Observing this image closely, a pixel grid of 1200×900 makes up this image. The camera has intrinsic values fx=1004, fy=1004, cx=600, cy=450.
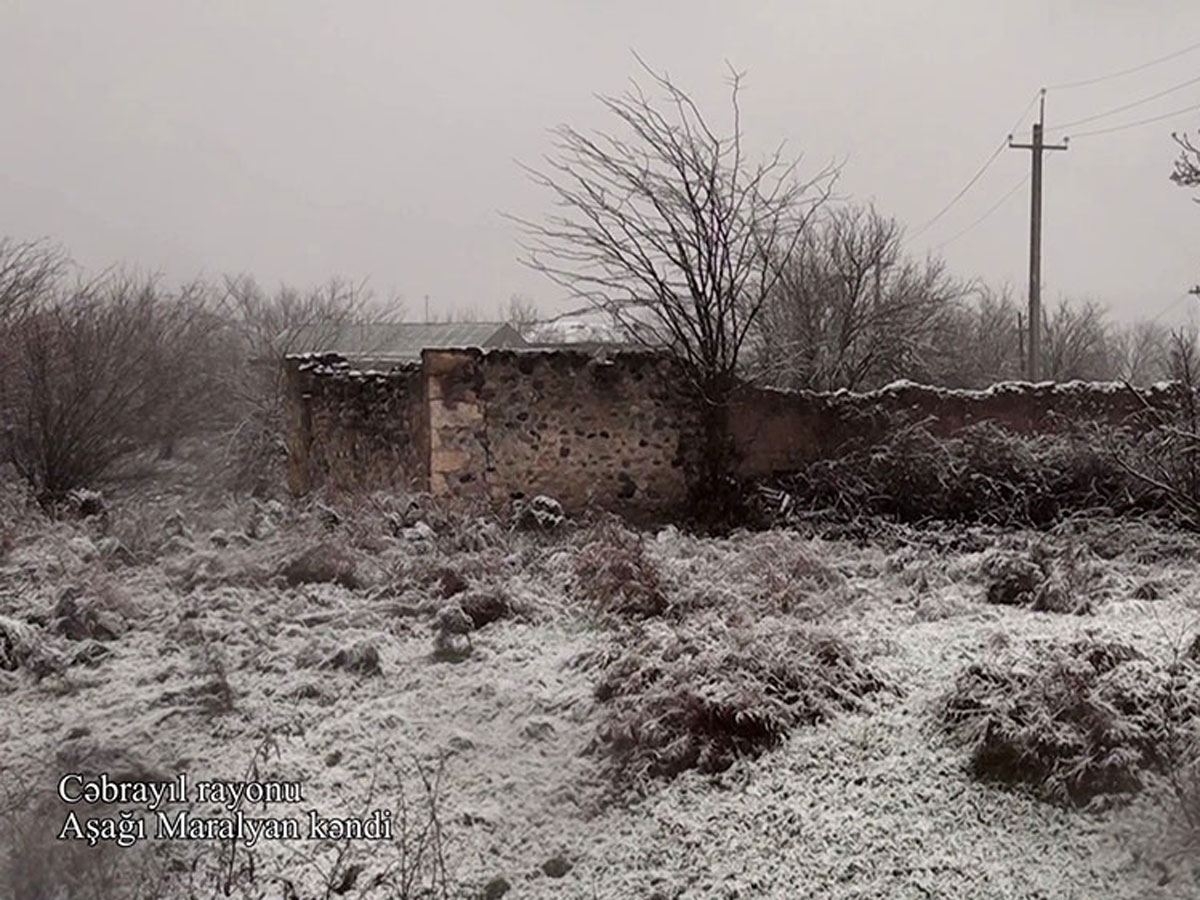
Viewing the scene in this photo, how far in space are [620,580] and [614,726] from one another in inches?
74.9

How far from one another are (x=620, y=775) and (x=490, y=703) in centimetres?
88

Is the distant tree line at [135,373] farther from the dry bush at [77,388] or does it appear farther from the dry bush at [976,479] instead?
the dry bush at [976,479]

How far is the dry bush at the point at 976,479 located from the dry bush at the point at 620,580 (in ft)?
12.2

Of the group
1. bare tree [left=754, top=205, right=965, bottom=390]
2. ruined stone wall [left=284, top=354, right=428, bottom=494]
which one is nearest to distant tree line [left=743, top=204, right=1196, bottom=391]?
bare tree [left=754, top=205, right=965, bottom=390]

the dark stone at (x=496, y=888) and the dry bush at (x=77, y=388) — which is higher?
the dry bush at (x=77, y=388)

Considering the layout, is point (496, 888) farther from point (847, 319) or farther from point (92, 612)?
point (847, 319)

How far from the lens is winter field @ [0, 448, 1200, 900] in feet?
11.5

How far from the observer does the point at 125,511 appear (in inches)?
393

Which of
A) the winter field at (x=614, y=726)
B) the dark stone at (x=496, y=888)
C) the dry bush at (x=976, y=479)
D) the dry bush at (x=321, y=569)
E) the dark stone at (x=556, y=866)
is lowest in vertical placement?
the dark stone at (x=496, y=888)

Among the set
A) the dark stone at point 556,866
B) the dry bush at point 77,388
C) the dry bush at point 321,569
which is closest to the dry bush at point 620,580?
the dry bush at point 321,569

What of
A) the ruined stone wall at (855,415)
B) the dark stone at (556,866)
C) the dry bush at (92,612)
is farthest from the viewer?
the ruined stone wall at (855,415)

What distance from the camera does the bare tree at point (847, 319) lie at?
1970cm

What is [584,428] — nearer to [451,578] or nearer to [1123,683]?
[451,578]

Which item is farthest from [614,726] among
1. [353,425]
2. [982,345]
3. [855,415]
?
[982,345]
